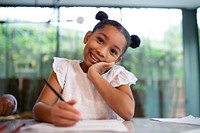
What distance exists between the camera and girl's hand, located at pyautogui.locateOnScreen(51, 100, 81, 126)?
0.59 meters

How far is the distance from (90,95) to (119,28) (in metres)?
0.30

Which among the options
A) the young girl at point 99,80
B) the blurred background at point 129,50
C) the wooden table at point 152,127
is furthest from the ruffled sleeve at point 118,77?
the blurred background at point 129,50

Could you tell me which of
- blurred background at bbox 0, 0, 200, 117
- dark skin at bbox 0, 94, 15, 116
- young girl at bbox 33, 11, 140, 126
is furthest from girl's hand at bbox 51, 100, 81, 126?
blurred background at bbox 0, 0, 200, 117

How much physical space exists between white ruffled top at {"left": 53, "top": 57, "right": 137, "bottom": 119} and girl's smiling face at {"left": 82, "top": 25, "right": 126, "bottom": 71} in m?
0.08

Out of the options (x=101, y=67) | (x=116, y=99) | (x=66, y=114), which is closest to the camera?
(x=66, y=114)

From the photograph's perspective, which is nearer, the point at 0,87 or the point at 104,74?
the point at 104,74

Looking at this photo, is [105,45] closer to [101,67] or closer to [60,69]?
[101,67]

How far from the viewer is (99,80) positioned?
0.93 metres

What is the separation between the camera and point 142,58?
3939 mm

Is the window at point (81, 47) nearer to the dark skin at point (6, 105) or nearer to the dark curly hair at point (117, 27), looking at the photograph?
the dark curly hair at point (117, 27)

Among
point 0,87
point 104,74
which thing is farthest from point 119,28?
point 0,87

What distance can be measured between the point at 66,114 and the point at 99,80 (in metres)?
0.36

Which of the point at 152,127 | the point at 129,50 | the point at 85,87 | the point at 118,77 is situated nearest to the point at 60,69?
the point at 85,87

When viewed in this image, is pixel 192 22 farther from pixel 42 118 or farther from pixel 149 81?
pixel 42 118
